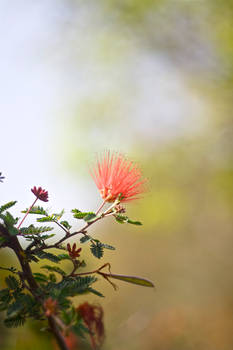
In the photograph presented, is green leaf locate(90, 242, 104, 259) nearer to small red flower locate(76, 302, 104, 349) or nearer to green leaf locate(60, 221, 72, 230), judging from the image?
green leaf locate(60, 221, 72, 230)

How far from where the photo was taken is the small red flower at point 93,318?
1.32ft

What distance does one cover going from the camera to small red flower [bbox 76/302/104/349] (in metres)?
0.40

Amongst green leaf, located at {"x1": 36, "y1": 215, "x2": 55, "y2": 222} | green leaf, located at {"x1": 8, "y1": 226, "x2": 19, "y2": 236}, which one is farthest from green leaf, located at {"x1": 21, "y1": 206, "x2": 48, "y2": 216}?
green leaf, located at {"x1": 8, "y1": 226, "x2": 19, "y2": 236}

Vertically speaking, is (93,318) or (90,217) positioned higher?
(90,217)

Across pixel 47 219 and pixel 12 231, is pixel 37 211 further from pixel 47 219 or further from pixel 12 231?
pixel 12 231

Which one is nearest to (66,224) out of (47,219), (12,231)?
(47,219)

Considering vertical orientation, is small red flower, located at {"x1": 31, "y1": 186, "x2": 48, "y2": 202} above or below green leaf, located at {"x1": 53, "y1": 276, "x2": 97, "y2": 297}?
above

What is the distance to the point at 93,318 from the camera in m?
0.40

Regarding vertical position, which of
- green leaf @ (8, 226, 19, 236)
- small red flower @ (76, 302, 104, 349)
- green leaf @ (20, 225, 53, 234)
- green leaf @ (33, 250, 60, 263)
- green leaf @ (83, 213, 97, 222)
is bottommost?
small red flower @ (76, 302, 104, 349)

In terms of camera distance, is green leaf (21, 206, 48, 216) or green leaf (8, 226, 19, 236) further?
green leaf (21, 206, 48, 216)

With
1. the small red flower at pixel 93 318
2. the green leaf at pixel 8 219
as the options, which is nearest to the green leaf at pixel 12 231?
the green leaf at pixel 8 219

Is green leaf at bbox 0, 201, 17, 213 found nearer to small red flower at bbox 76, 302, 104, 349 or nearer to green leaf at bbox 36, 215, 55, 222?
green leaf at bbox 36, 215, 55, 222

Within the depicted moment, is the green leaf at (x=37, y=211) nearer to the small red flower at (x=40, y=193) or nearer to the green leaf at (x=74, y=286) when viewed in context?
the small red flower at (x=40, y=193)

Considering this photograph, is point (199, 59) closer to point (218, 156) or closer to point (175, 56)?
point (175, 56)
